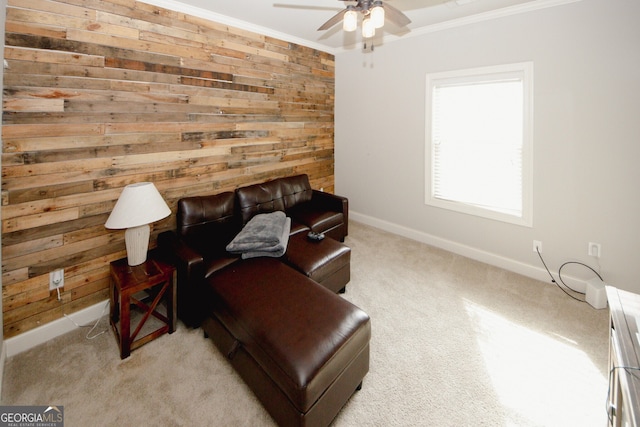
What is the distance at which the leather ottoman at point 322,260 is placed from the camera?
2434 mm

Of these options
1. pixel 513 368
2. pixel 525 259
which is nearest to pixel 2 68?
pixel 513 368

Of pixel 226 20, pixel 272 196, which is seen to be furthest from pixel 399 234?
pixel 226 20

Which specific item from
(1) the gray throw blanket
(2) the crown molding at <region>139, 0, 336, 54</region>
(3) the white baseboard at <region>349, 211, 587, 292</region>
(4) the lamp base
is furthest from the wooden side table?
(3) the white baseboard at <region>349, 211, 587, 292</region>

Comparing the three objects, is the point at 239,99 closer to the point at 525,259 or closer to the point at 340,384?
the point at 340,384

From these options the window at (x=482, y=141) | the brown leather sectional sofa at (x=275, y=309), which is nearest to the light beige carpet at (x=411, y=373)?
the brown leather sectional sofa at (x=275, y=309)

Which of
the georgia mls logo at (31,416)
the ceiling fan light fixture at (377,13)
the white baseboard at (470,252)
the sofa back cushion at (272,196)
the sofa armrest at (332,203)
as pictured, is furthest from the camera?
the sofa armrest at (332,203)

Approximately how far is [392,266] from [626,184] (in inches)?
85.5

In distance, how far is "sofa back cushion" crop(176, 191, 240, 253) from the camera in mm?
2658

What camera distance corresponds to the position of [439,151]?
368cm

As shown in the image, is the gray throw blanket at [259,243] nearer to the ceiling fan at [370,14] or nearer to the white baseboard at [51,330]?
the white baseboard at [51,330]

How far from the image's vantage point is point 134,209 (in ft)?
6.82

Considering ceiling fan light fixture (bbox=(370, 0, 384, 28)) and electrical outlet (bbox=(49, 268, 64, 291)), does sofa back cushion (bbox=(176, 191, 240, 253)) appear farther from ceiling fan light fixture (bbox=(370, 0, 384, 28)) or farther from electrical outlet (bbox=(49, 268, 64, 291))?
ceiling fan light fixture (bbox=(370, 0, 384, 28))

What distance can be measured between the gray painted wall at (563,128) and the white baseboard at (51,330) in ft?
12.3

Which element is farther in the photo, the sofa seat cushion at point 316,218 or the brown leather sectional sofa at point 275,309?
the sofa seat cushion at point 316,218
